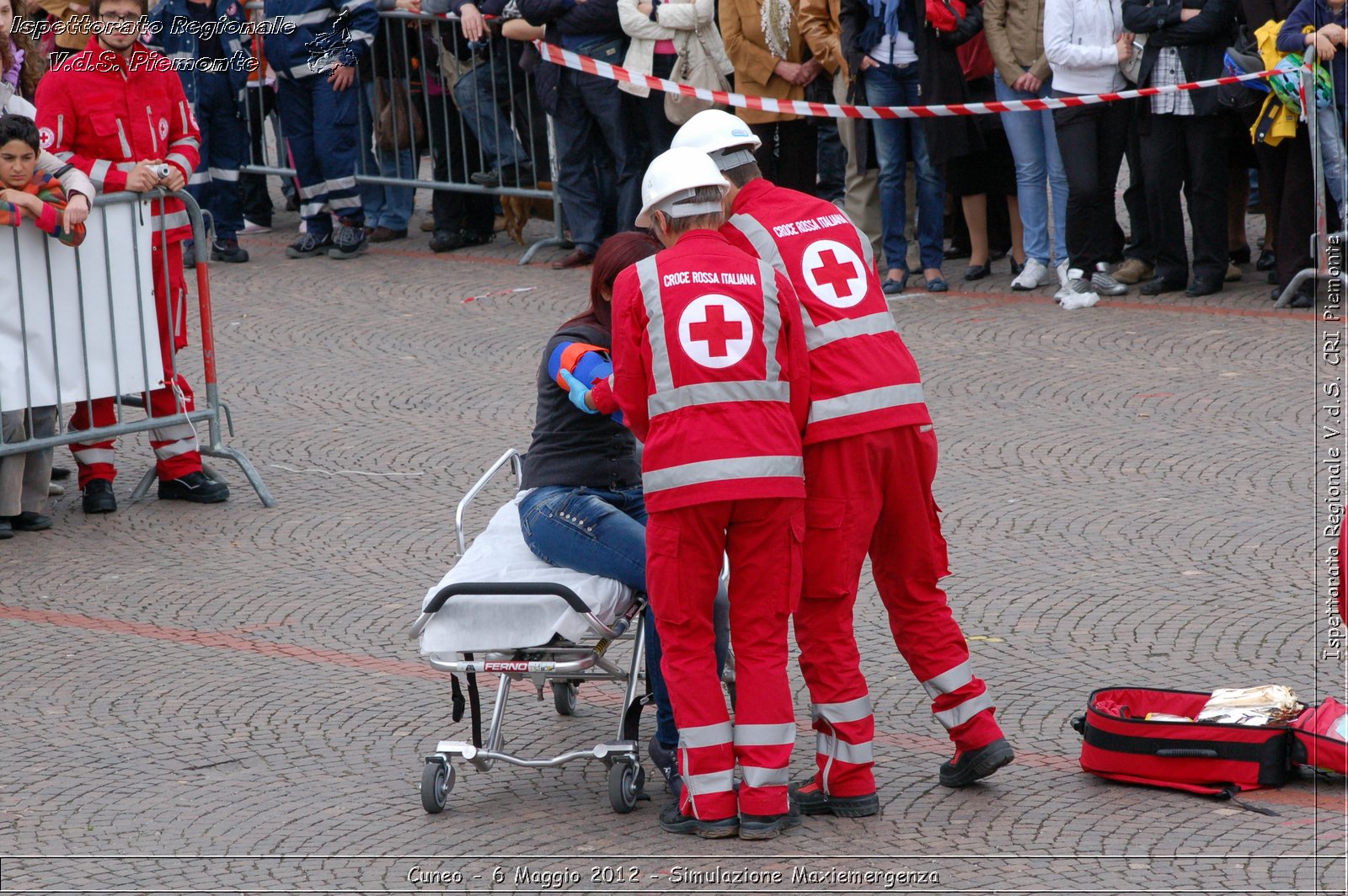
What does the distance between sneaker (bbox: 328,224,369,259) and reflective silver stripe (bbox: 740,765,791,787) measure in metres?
9.41

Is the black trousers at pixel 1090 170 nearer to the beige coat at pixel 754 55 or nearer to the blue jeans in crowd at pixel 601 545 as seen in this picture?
the beige coat at pixel 754 55

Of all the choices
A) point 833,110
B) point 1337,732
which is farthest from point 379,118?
point 1337,732

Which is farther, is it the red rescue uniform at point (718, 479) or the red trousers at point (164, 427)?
the red trousers at point (164, 427)

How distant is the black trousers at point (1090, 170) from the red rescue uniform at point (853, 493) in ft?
19.8

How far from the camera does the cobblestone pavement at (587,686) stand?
186 inches

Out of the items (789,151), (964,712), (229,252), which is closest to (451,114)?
(229,252)

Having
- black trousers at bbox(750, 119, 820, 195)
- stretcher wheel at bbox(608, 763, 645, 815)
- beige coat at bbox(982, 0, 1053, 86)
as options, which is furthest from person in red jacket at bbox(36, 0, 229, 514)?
beige coat at bbox(982, 0, 1053, 86)

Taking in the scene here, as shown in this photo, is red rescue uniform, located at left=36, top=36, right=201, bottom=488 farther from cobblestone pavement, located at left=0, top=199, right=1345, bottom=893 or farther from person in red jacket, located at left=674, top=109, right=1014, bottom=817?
person in red jacket, located at left=674, top=109, right=1014, bottom=817

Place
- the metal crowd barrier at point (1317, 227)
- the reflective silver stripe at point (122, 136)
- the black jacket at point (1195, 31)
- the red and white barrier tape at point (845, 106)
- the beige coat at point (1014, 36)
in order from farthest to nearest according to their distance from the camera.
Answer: the beige coat at point (1014, 36) < the red and white barrier tape at point (845, 106) < the black jacket at point (1195, 31) < the metal crowd barrier at point (1317, 227) < the reflective silver stripe at point (122, 136)

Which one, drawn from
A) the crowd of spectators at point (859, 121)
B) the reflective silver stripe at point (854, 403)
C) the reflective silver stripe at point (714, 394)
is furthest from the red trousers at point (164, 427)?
the reflective silver stripe at point (854, 403)

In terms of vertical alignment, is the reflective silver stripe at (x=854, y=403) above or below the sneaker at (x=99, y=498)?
above

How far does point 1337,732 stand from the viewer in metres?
4.90

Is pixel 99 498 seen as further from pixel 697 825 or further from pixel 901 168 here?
pixel 901 168

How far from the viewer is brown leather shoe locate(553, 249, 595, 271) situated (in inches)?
498
